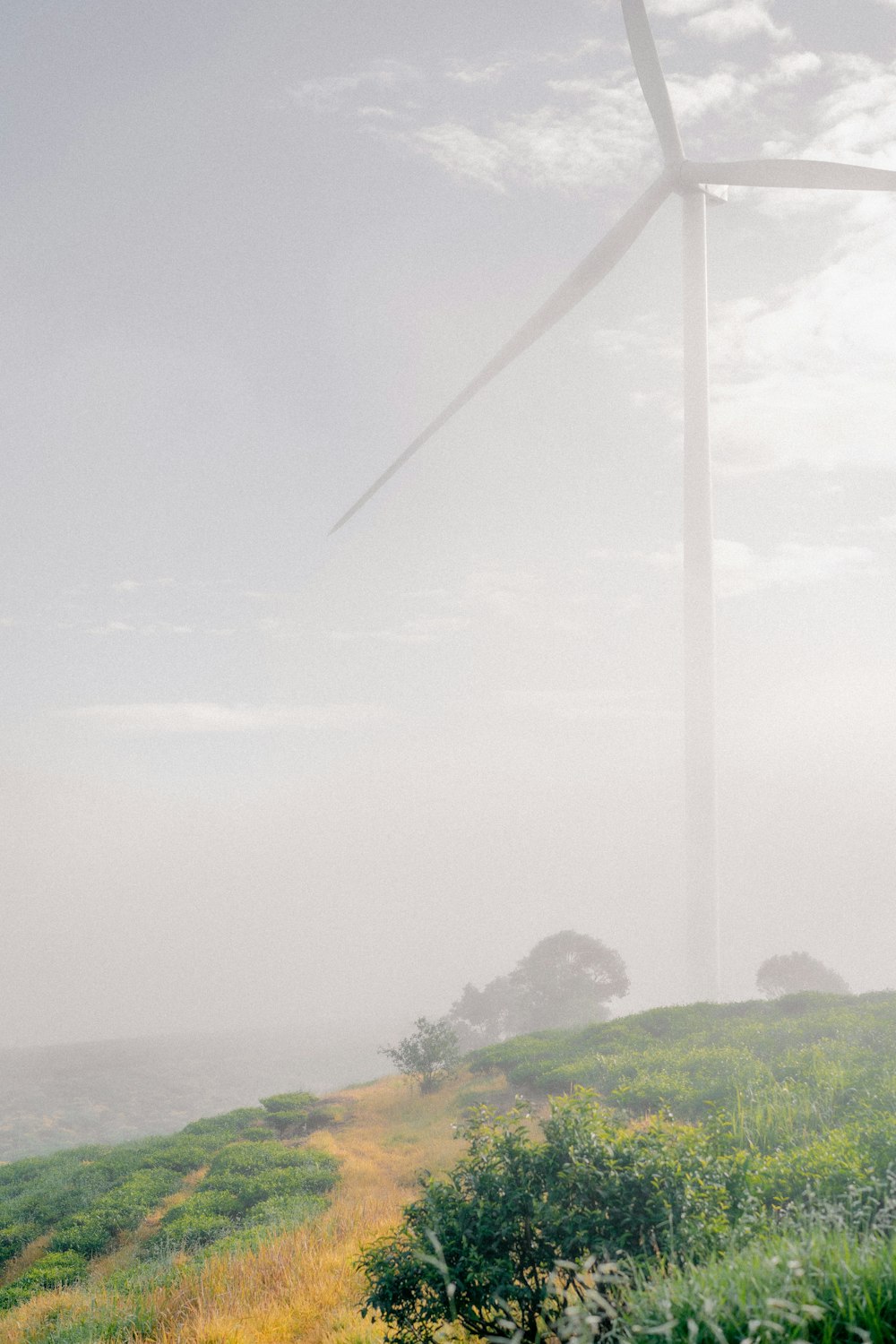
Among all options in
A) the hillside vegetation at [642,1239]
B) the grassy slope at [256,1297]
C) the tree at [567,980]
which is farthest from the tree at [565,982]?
the hillside vegetation at [642,1239]

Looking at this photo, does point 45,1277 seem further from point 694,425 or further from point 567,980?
point 567,980

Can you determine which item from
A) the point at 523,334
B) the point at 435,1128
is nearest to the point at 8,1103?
the point at 435,1128

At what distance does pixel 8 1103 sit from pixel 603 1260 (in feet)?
262

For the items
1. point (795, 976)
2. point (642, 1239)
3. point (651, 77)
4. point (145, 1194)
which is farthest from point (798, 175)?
point (795, 976)

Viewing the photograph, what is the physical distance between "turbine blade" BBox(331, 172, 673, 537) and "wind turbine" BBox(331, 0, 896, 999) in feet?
0.15

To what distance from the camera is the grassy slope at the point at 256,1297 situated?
11.4 m

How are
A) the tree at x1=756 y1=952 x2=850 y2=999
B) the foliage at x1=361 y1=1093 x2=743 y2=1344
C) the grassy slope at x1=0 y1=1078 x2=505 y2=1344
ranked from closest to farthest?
1. the foliage at x1=361 y1=1093 x2=743 y2=1344
2. the grassy slope at x1=0 y1=1078 x2=505 y2=1344
3. the tree at x1=756 y1=952 x2=850 y2=999

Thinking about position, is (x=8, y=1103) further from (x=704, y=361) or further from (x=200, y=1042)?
(x=704, y=361)

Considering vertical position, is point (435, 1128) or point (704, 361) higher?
point (704, 361)

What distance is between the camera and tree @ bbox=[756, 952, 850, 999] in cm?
5806

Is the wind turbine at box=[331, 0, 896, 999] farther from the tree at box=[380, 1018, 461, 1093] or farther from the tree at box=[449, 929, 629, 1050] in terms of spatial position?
the tree at box=[449, 929, 629, 1050]

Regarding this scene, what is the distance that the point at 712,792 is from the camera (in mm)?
37500

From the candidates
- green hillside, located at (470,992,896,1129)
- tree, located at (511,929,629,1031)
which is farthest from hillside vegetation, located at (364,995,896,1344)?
tree, located at (511,929,629,1031)

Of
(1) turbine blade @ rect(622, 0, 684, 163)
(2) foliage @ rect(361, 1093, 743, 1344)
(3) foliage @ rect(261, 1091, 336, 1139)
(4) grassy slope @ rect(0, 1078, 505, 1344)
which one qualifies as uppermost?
(1) turbine blade @ rect(622, 0, 684, 163)
